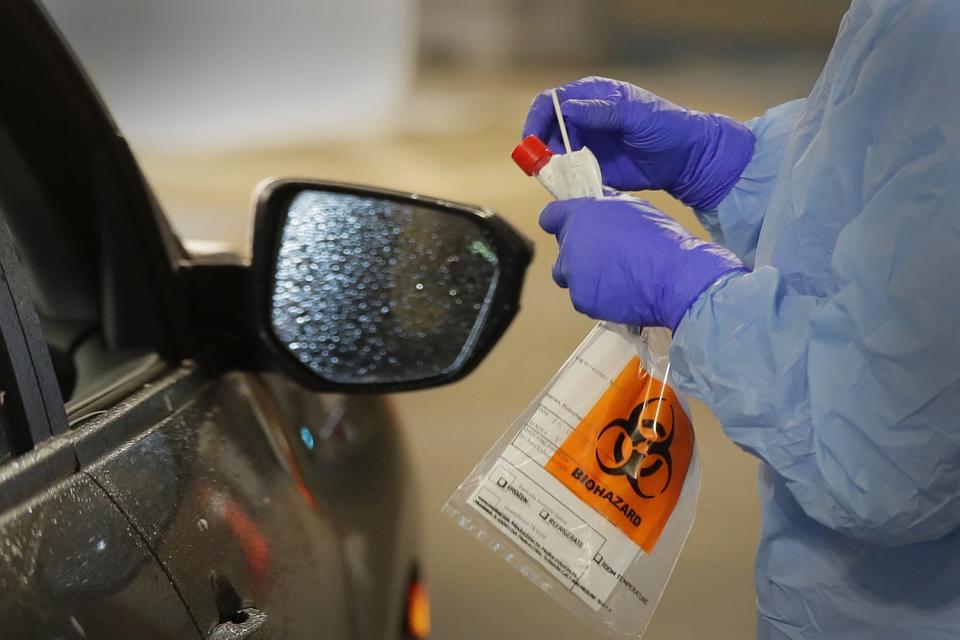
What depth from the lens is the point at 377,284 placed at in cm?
123

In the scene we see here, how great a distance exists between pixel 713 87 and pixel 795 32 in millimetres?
883

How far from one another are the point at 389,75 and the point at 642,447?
214 inches

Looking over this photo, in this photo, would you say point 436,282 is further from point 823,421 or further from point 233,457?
point 823,421

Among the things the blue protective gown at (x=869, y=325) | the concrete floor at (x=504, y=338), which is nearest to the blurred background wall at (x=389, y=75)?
the concrete floor at (x=504, y=338)

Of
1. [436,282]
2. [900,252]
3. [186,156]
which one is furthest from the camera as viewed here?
[186,156]

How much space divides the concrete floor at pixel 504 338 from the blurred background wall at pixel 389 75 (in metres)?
0.02

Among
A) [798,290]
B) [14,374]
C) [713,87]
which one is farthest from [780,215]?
[713,87]

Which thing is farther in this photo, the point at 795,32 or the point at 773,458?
the point at 795,32

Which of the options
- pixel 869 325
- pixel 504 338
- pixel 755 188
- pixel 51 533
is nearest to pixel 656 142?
pixel 755 188

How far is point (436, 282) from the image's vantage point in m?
1.25

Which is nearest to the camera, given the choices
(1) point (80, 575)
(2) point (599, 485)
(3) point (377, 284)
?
(1) point (80, 575)

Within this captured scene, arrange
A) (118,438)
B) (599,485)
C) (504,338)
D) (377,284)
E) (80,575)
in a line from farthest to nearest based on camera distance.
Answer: (504,338)
(377,284)
(599,485)
(118,438)
(80,575)

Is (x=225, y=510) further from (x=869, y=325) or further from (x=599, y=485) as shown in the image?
(x=869, y=325)

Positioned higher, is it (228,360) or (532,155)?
(532,155)
